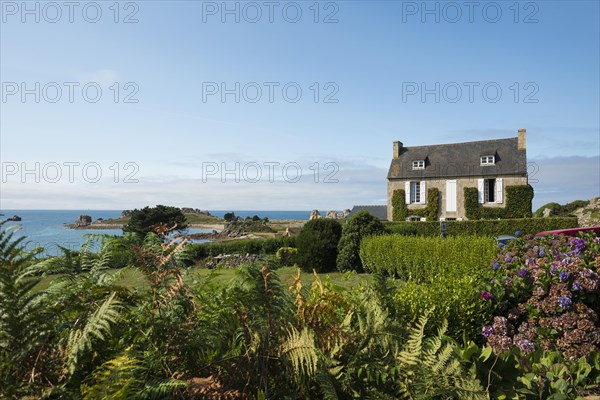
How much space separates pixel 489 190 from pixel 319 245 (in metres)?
20.2

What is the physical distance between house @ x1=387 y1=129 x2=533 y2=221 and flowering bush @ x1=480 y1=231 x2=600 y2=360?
25256mm

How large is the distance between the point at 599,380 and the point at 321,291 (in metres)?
2.68

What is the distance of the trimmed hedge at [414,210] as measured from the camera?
30781 mm

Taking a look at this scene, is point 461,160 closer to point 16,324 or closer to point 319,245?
point 319,245

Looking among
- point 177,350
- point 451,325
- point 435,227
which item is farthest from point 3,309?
point 435,227

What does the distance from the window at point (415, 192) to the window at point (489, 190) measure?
14.7 feet

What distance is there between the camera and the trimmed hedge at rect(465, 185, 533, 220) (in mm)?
28344

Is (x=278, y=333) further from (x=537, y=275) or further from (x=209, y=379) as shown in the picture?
(x=537, y=275)

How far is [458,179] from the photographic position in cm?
3044

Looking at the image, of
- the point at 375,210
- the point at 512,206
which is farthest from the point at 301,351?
the point at 375,210

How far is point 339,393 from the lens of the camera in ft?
4.33

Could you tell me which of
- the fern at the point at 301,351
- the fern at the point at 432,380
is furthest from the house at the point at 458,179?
the fern at the point at 301,351

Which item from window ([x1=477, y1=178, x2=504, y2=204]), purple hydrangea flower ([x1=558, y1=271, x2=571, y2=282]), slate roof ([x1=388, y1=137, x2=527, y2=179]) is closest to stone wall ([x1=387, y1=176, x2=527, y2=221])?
window ([x1=477, y1=178, x2=504, y2=204])

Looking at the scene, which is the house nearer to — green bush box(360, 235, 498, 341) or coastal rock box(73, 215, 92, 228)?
green bush box(360, 235, 498, 341)
